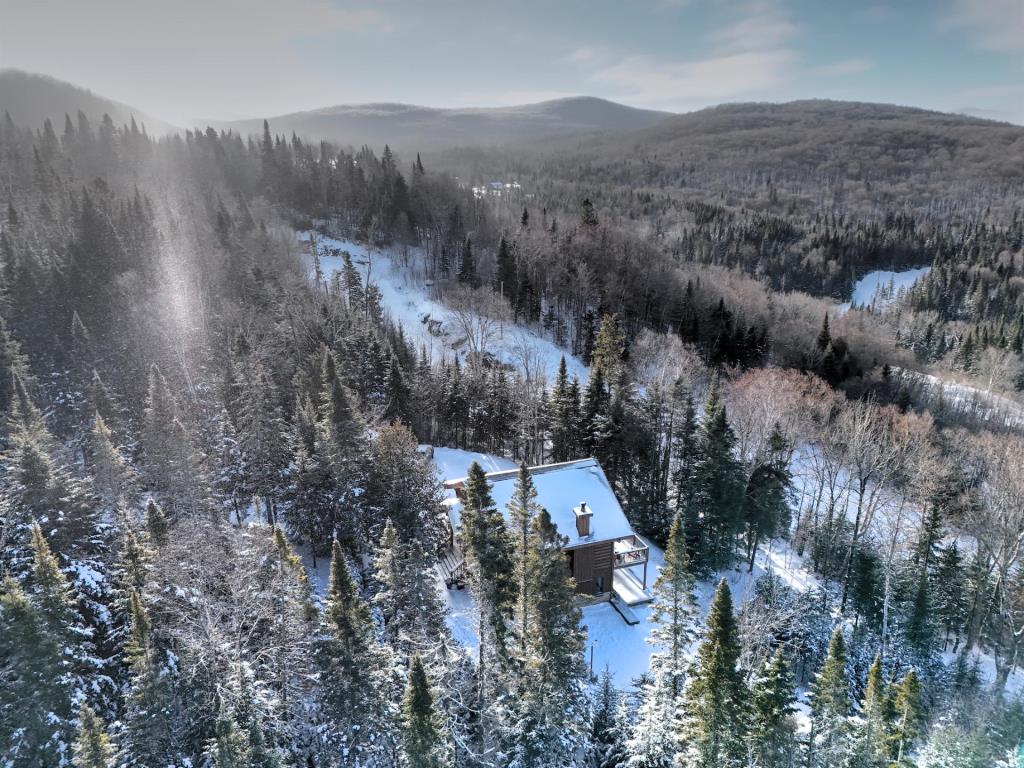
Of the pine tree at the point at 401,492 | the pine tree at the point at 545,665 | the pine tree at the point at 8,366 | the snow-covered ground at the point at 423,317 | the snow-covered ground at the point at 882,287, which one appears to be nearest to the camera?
the pine tree at the point at 545,665

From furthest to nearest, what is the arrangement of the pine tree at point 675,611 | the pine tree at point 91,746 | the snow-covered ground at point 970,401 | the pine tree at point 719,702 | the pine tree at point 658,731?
the snow-covered ground at point 970,401
the pine tree at point 675,611
the pine tree at point 658,731
the pine tree at point 719,702
the pine tree at point 91,746

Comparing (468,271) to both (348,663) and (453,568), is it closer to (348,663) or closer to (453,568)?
(453,568)

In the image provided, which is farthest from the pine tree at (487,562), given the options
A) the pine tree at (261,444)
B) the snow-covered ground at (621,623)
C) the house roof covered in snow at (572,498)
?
the pine tree at (261,444)

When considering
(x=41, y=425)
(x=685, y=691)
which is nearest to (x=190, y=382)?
(x=41, y=425)

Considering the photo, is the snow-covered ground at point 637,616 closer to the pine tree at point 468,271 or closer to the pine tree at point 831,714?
the pine tree at point 831,714

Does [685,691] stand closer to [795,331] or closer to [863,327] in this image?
[795,331]

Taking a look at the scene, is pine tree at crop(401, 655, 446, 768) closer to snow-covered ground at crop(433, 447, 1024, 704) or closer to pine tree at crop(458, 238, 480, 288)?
snow-covered ground at crop(433, 447, 1024, 704)

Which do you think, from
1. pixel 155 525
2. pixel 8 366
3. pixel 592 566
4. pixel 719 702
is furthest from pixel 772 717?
pixel 8 366
